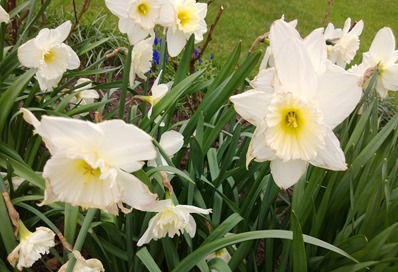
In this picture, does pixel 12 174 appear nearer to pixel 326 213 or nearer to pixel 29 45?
pixel 29 45

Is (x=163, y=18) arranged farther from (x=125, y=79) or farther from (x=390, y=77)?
(x=390, y=77)

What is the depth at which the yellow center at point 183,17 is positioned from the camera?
6.60ft

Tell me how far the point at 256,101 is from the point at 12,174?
3.52 feet

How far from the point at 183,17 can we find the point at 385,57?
0.73 m

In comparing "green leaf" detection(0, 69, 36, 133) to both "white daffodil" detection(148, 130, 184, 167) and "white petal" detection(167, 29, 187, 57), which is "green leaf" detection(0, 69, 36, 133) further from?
"white daffodil" detection(148, 130, 184, 167)

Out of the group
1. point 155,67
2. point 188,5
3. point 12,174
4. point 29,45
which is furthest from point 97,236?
Answer: point 155,67

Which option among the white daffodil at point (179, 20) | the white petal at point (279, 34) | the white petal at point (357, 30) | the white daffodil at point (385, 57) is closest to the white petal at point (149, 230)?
the white petal at point (279, 34)

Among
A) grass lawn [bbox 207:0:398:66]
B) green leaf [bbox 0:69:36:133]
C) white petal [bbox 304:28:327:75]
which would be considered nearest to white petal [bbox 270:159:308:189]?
white petal [bbox 304:28:327:75]

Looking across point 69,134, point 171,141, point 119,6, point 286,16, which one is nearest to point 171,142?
point 171,141

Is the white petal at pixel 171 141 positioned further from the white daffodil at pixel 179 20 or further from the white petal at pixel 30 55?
the white petal at pixel 30 55

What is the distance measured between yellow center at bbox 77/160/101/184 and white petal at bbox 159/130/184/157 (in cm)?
68

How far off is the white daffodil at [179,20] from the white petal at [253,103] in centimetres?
69

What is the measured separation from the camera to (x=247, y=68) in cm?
201

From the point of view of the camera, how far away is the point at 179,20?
78.9 inches
